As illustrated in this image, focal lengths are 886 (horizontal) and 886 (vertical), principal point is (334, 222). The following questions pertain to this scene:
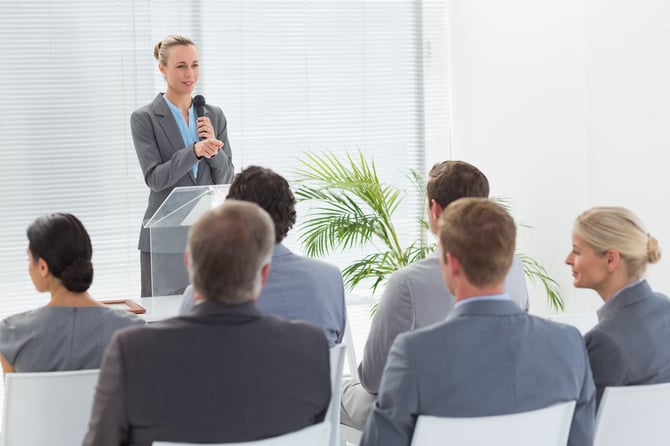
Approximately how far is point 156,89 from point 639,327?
370 centimetres

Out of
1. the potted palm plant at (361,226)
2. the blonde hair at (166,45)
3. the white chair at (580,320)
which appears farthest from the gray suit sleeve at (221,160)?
the white chair at (580,320)

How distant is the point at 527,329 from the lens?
192 centimetres

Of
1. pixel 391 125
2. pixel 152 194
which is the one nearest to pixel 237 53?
pixel 391 125

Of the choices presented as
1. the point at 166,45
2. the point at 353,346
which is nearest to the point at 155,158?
the point at 166,45

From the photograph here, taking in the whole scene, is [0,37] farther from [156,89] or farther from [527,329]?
[527,329]

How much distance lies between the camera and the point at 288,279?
96.4 inches

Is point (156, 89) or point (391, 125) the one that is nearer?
point (156, 89)

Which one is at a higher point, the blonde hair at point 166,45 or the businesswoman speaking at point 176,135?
the blonde hair at point 166,45

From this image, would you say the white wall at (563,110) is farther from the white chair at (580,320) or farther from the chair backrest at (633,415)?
the chair backrest at (633,415)

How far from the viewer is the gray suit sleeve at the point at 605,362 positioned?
7.23 ft

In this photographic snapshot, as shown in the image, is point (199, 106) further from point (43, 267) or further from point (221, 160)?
point (43, 267)

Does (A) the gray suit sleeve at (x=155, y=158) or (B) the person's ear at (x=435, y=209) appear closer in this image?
(B) the person's ear at (x=435, y=209)

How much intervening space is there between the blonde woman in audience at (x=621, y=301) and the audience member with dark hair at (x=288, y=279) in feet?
2.24

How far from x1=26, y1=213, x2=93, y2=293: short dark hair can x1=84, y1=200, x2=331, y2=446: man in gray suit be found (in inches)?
26.5
